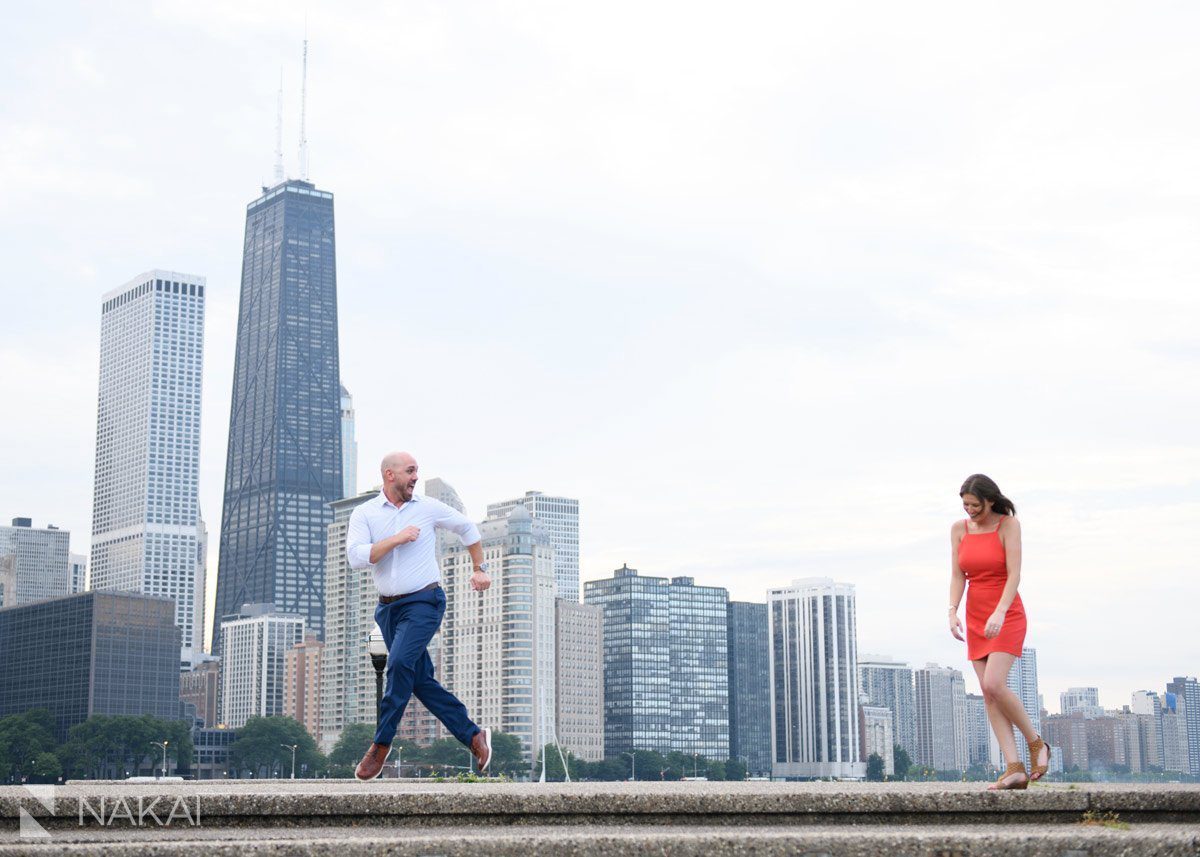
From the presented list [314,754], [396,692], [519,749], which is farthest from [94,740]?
[396,692]

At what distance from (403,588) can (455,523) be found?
791 mm

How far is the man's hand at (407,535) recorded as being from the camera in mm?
10547

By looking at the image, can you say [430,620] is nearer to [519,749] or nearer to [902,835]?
[902,835]

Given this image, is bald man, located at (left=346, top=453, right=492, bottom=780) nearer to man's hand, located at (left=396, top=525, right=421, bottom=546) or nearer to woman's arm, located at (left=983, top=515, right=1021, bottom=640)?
man's hand, located at (left=396, top=525, right=421, bottom=546)

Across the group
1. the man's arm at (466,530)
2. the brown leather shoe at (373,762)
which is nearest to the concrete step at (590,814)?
the brown leather shoe at (373,762)

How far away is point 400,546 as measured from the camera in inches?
426

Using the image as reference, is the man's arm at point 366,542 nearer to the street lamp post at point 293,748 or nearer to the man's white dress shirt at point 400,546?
the man's white dress shirt at point 400,546

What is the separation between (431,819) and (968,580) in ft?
14.0

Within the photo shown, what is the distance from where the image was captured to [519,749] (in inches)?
7387

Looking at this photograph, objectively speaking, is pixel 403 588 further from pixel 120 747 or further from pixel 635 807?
pixel 120 747

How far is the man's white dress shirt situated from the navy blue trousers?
128 mm

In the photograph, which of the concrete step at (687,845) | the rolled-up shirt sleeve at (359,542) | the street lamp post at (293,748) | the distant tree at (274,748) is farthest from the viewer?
the distant tree at (274,748)

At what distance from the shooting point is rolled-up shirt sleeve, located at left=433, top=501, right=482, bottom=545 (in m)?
11.1

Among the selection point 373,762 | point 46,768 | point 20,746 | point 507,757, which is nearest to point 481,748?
point 373,762
